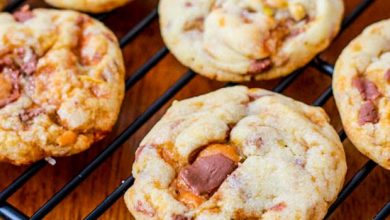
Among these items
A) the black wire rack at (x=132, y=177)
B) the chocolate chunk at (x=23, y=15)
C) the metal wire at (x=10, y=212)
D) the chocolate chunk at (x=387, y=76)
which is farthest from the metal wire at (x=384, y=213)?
the chocolate chunk at (x=23, y=15)

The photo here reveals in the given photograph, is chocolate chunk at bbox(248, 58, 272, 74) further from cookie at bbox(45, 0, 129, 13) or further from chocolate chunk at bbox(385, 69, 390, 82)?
cookie at bbox(45, 0, 129, 13)

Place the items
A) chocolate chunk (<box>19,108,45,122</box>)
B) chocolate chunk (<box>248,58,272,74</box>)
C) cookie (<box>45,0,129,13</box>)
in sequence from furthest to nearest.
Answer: cookie (<box>45,0,129,13</box>) → chocolate chunk (<box>248,58,272,74</box>) → chocolate chunk (<box>19,108,45,122</box>)

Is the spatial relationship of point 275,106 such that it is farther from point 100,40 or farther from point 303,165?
point 100,40

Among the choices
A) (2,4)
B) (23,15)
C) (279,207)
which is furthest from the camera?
(2,4)

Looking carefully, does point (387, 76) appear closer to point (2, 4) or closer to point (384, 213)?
point (384, 213)

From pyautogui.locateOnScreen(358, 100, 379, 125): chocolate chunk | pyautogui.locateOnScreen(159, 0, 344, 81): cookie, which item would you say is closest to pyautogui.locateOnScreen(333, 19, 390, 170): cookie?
pyautogui.locateOnScreen(358, 100, 379, 125): chocolate chunk

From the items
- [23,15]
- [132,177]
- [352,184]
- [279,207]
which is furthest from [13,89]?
[352,184]
